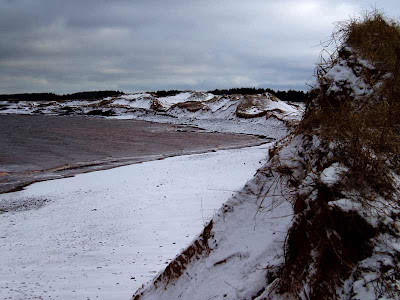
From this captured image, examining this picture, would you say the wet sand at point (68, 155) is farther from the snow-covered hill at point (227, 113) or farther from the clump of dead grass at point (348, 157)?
the clump of dead grass at point (348, 157)

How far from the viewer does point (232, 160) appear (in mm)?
18344

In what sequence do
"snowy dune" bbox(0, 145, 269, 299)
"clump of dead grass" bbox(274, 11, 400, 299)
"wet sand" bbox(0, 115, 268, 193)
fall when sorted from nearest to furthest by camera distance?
1. "clump of dead grass" bbox(274, 11, 400, 299)
2. "snowy dune" bbox(0, 145, 269, 299)
3. "wet sand" bbox(0, 115, 268, 193)

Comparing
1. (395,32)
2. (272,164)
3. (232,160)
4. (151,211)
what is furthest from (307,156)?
(232,160)

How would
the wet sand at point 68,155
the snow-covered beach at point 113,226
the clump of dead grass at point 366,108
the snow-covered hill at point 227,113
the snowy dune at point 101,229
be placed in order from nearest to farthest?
the clump of dead grass at point 366,108
the snow-covered beach at point 113,226
the snowy dune at point 101,229
the wet sand at point 68,155
the snow-covered hill at point 227,113

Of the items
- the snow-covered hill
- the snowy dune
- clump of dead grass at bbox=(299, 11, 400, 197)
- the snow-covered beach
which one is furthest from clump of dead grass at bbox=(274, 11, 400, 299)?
the snow-covered hill

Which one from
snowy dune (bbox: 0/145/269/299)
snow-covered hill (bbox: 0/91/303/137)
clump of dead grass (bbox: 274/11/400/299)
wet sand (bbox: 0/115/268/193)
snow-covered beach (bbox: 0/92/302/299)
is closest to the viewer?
clump of dead grass (bbox: 274/11/400/299)

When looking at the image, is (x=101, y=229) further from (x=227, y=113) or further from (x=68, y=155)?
(x=227, y=113)

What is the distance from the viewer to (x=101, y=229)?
8.30 m

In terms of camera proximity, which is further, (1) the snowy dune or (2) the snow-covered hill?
(2) the snow-covered hill

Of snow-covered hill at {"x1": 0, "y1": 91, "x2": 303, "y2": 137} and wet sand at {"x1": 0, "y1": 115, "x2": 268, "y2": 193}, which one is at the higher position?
snow-covered hill at {"x1": 0, "y1": 91, "x2": 303, "y2": 137}

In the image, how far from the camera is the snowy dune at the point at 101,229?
5.66 m

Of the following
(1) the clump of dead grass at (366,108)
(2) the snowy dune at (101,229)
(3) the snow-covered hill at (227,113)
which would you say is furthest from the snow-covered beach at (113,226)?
(3) the snow-covered hill at (227,113)

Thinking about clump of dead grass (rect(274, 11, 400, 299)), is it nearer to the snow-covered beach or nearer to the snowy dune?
the snow-covered beach

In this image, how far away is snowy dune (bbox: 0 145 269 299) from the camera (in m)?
5.66
